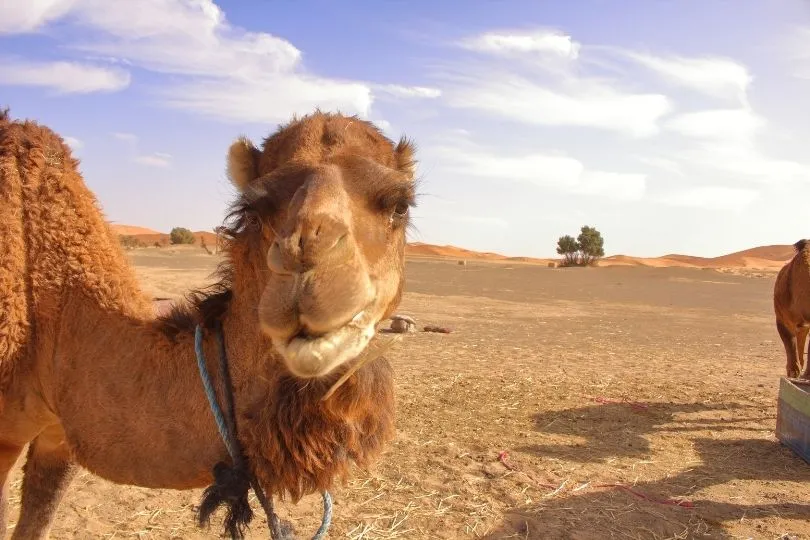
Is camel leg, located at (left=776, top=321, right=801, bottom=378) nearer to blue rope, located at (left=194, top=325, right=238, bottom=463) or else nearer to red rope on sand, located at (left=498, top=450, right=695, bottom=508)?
red rope on sand, located at (left=498, top=450, right=695, bottom=508)

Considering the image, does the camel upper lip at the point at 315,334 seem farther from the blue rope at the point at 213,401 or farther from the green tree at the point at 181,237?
the green tree at the point at 181,237

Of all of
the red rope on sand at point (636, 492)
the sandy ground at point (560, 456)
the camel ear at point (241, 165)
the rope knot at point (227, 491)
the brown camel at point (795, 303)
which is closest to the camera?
the rope knot at point (227, 491)

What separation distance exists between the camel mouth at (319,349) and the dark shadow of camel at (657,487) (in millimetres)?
3348

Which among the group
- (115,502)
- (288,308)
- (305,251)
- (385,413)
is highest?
(305,251)

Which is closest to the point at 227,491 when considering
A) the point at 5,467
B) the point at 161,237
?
the point at 5,467

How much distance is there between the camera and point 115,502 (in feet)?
16.2

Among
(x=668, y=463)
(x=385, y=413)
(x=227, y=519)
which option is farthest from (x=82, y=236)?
(x=668, y=463)

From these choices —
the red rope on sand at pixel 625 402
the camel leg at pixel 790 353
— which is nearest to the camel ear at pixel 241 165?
the red rope on sand at pixel 625 402

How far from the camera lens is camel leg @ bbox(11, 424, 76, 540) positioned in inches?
137

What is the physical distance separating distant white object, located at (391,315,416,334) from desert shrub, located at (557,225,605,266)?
44552 millimetres

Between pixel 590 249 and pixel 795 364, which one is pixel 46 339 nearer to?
pixel 795 364

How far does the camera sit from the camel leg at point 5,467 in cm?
322

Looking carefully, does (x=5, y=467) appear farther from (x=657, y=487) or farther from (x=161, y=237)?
(x=161, y=237)

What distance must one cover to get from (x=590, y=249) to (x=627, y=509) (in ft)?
177
